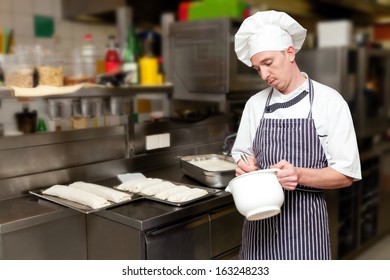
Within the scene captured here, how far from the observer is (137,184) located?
5.90 ft

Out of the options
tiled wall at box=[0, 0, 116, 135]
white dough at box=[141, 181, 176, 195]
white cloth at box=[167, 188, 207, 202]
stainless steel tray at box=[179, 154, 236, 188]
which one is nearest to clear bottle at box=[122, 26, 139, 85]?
tiled wall at box=[0, 0, 116, 135]

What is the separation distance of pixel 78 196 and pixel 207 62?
45.5 inches

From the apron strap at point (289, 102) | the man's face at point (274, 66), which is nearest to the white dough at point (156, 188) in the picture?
the apron strap at point (289, 102)

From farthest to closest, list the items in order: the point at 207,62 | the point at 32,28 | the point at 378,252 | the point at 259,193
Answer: the point at 32,28 → the point at 378,252 → the point at 207,62 → the point at 259,193

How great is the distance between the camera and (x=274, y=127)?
1384 mm

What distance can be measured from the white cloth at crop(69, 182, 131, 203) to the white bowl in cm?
58

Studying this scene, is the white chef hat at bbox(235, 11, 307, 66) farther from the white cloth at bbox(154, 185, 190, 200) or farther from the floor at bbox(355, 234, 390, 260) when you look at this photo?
the floor at bbox(355, 234, 390, 260)

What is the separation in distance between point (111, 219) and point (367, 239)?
228 centimetres

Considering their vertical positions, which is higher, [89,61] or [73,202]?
[89,61]

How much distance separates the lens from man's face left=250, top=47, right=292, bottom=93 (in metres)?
1.28

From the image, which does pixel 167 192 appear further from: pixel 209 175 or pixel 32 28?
pixel 32 28

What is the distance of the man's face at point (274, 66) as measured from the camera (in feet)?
4.20

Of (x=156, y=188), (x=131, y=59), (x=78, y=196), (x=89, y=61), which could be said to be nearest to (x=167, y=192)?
(x=156, y=188)
